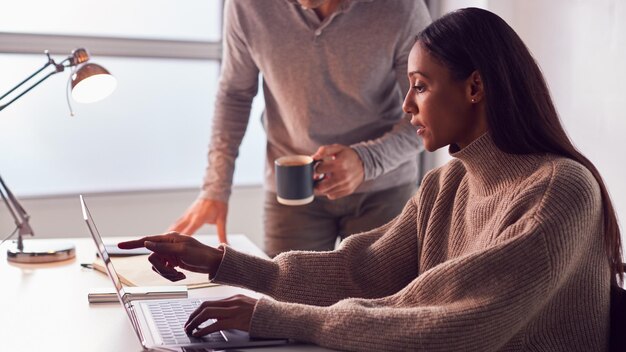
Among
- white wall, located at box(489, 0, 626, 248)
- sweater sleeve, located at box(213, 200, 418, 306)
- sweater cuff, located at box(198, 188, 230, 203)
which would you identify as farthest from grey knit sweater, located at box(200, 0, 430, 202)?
white wall, located at box(489, 0, 626, 248)

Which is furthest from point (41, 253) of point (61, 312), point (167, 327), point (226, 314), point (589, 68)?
point (589, 68)

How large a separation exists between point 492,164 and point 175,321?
60cm

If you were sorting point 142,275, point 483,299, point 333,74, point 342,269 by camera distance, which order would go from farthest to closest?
point 333,74
point 142,275
point 342,269
point 483,299

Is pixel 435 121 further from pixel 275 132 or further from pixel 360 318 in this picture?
pixel 275 132

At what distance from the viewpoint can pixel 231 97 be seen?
8.26 feet

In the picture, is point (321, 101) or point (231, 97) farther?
point (231, 97)

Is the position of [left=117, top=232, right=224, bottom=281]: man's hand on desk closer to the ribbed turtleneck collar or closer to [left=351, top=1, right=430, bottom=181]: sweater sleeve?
the ribbed turtleneck collar

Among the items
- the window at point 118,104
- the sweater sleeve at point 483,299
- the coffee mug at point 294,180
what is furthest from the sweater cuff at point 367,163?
the window at point 118,104

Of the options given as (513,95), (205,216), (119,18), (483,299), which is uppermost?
→ (119,18)

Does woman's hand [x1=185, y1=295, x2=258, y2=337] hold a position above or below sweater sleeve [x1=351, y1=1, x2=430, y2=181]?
below

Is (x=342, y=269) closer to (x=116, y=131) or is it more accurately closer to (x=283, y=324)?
(x=283, y=324)

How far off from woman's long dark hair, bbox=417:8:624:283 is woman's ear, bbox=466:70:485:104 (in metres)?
0.01

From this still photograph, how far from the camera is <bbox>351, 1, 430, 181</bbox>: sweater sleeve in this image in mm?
2236

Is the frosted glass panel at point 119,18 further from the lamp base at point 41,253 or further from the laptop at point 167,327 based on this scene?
the laptop at point 167,327
